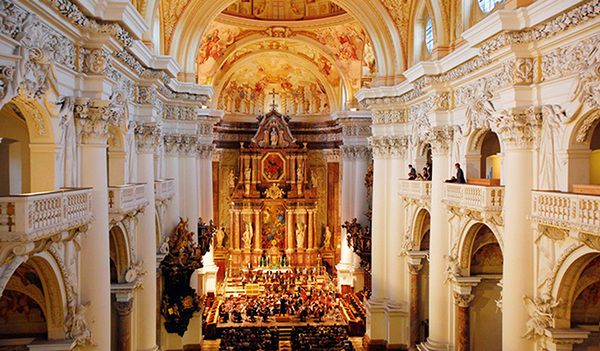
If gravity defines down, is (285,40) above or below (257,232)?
above

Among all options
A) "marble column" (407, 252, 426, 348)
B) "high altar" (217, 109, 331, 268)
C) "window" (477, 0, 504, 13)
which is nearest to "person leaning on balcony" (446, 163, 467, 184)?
"window" (477, 0, 504, 13)

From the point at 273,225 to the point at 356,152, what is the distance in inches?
388

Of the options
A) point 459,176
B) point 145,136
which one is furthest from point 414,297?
point 145,136

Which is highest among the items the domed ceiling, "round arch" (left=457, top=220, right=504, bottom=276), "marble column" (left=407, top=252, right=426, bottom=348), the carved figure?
the domed ceiling

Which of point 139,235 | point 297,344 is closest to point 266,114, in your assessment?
point 297,344

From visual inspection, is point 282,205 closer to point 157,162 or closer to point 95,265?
point 157,162

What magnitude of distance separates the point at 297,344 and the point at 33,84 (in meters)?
16.4

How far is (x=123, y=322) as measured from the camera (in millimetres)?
13344

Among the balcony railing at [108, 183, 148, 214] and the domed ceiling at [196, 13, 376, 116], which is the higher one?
the domed ceiling at [196, 13, 376, 116]

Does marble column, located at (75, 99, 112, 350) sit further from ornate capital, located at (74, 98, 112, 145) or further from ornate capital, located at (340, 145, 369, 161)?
ornate capital, located at (340, 145, 369, 161)

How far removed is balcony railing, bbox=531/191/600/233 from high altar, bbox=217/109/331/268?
2489cm

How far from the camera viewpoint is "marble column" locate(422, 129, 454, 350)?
1587 centimetres

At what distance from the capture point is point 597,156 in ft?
44.3

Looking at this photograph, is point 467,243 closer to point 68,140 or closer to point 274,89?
point 68,140
